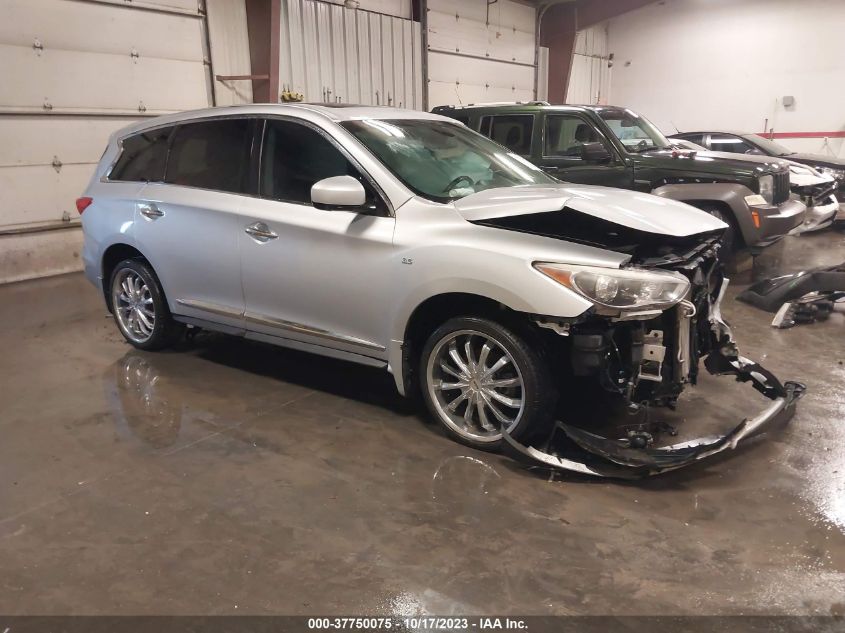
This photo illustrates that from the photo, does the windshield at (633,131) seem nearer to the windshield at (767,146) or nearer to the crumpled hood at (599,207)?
the windshield at (767,146)

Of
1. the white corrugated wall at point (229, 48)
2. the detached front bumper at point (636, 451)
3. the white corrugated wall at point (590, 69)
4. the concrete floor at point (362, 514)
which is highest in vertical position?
the white corrugated wall at point (590, 69)

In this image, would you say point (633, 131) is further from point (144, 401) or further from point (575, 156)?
point (144, 401)

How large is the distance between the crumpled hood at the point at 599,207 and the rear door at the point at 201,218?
1541mm

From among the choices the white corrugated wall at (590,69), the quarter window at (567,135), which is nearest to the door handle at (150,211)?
the quarter window at (567,135)

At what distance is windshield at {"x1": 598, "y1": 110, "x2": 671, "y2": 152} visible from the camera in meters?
7.41

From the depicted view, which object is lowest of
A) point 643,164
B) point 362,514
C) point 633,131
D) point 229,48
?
point 362,514

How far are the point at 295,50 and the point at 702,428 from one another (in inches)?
355

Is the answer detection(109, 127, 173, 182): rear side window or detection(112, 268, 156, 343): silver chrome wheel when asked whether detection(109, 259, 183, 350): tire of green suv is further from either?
detection(109, 127, 173, 182): rear side window

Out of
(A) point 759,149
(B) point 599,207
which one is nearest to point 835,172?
(A) point 759,149

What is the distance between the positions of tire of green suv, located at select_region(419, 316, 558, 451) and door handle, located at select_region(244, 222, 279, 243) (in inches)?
46.1

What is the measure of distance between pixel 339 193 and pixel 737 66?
17.2m

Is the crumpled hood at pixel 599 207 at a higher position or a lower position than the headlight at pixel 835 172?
lower

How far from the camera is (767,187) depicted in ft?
22.8

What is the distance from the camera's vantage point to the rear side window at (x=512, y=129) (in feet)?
24.6
